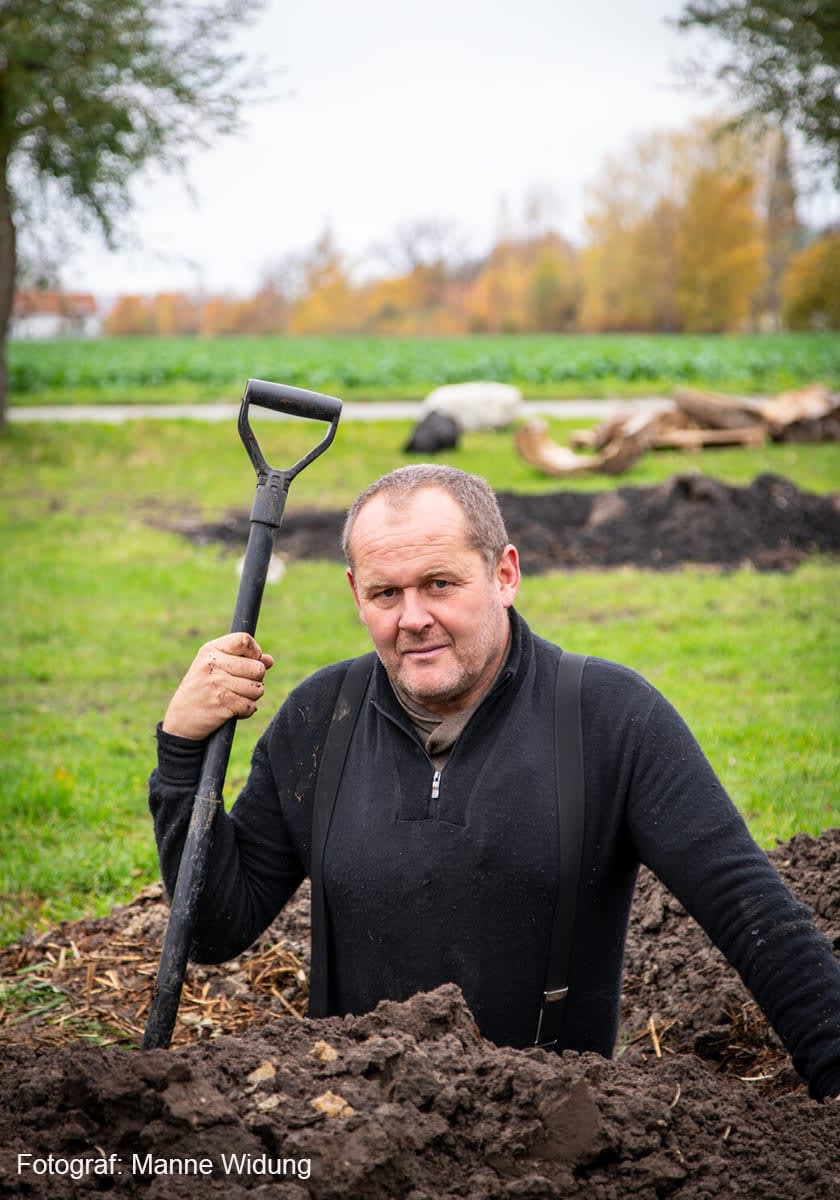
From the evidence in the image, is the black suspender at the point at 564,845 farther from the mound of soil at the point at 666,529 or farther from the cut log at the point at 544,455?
the cut log at the point at 544,455

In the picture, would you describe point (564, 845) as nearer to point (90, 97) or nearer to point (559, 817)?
point (559, 817)

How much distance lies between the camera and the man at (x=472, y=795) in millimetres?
2713

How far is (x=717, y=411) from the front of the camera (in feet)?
53.0

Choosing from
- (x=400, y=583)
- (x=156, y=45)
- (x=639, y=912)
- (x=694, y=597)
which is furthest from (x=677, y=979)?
(x=156, y=45)

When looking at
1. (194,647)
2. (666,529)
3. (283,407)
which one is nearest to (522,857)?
(283,407)

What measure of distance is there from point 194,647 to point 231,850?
5339mm

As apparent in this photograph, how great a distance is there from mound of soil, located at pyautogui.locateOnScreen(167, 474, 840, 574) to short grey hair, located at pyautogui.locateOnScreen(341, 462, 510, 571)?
6963mm

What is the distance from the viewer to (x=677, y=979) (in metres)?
3.68

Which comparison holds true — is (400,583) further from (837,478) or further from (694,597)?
(837,478)

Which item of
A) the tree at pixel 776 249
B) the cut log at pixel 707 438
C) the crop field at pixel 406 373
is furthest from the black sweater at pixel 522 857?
the tree at pixel 776 249

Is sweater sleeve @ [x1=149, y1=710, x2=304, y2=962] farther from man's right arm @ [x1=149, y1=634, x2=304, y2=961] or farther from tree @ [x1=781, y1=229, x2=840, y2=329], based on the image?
tree @ [x1=781, y1=229, x2=840, y2=329]

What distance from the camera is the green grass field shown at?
17.4 feet

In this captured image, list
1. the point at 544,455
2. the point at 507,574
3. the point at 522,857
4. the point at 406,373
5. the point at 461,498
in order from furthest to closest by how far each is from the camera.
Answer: the point at 406,373
the point at 544,455
the point at 507,574
the point at 461,498
the point at 522,857

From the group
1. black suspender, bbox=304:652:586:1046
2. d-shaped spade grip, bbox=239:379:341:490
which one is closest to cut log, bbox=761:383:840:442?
d-shaped spade grip, bbox=239:379:341:490
